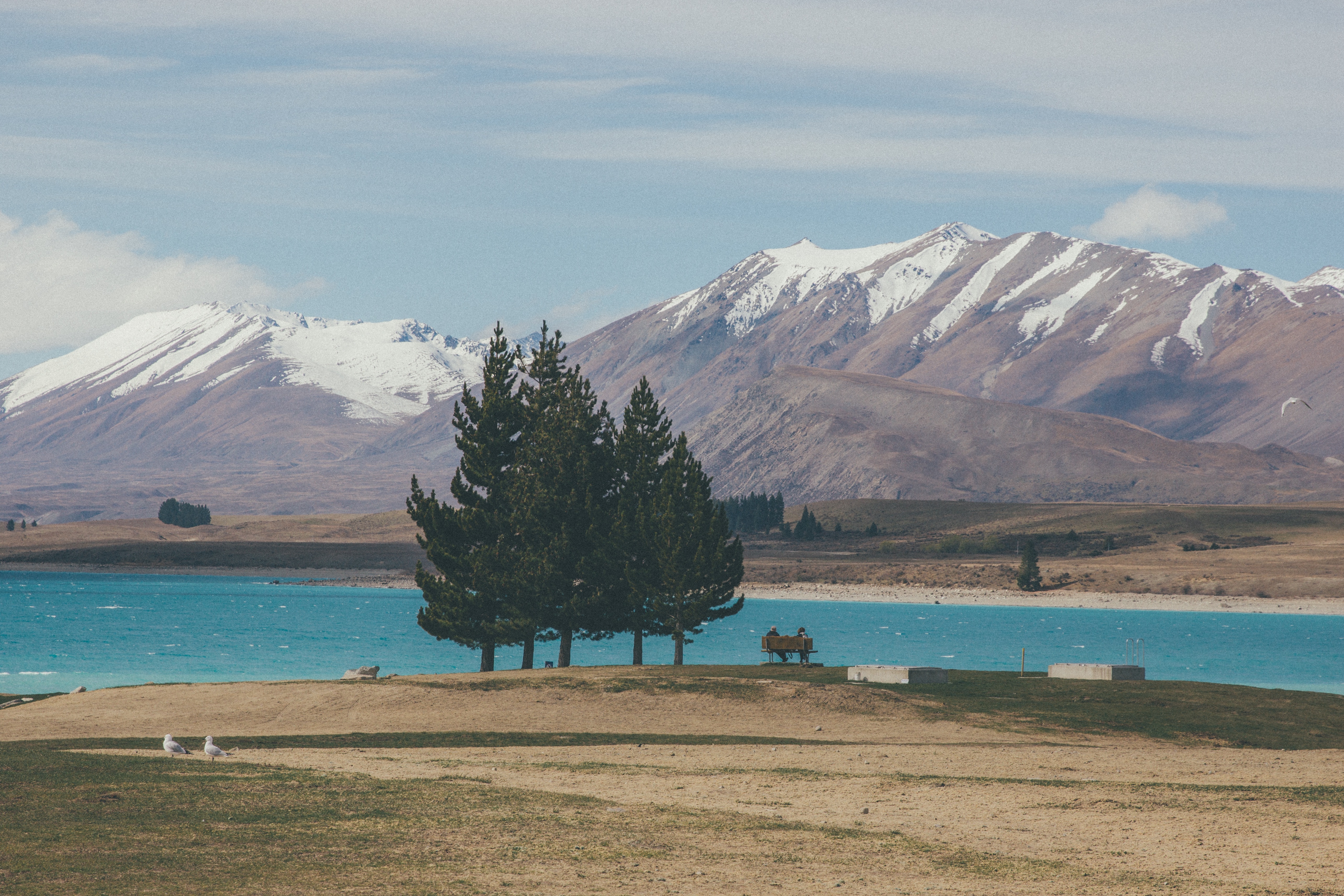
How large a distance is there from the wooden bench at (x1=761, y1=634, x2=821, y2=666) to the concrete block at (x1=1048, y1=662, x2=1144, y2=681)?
9.84 meters

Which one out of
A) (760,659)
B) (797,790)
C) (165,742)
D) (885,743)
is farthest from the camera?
(760,659)

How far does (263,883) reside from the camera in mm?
18375

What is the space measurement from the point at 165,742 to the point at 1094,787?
20822 millimetres

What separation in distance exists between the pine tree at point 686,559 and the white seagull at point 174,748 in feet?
95.4

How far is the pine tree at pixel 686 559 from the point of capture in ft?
196

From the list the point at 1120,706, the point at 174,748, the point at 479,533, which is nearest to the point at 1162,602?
the point at 479,533

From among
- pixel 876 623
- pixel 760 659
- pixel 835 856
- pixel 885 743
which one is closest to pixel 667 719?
pixel 885 743

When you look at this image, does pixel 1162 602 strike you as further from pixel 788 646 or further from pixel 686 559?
pixel 686 559

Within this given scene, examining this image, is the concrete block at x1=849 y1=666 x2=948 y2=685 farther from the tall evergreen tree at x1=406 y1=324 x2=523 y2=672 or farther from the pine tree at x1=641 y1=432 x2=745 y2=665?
the tall evergreen tree at x1=406 y1=324 x2=523 y2=672

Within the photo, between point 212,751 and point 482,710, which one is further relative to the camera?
point 482,710

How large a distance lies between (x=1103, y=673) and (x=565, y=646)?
23.4 metres

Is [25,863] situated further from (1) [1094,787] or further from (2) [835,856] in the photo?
(1) [1094,787]

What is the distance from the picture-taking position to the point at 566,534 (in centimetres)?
6134

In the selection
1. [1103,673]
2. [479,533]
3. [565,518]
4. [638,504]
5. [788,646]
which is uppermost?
[638,504]
